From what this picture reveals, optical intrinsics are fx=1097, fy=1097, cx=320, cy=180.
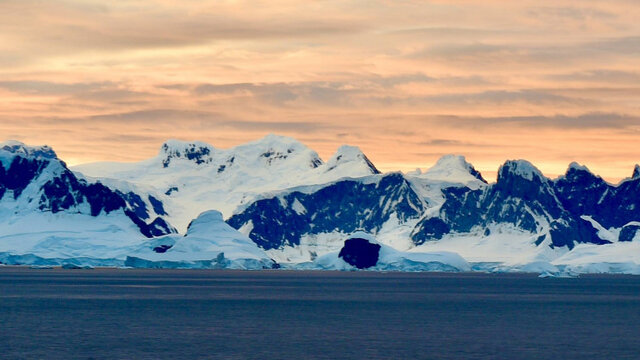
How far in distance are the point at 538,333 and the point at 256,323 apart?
3408cm

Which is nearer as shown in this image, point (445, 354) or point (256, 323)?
point (445, 354)

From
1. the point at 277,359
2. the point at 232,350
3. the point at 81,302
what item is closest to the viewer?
the point at 277,359

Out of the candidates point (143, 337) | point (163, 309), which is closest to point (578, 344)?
point (143, 337)

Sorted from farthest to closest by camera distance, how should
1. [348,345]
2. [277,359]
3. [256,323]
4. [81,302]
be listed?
[81,302]
[256,323]
[348,345]
[277,359]

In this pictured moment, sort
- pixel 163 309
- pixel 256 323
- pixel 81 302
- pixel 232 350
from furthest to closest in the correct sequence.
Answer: pixel 81 302 → pixel 163 309 → pixel 256 323 → pixel 232 350

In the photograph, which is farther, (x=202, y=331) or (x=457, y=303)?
(x=457, y=303)

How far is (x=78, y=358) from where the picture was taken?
92.4 metres

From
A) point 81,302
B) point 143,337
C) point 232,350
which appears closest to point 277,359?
point 232,350

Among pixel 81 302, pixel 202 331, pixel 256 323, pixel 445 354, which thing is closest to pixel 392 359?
pixel 445 354

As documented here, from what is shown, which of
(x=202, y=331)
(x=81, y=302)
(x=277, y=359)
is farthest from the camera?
(x=81, y=302)

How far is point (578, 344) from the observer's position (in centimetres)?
10894

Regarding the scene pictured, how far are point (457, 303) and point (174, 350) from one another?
10097 centimetres

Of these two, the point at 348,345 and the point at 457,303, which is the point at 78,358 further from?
the point at 457,303

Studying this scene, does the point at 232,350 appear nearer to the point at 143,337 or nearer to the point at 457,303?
the point at 143,337
